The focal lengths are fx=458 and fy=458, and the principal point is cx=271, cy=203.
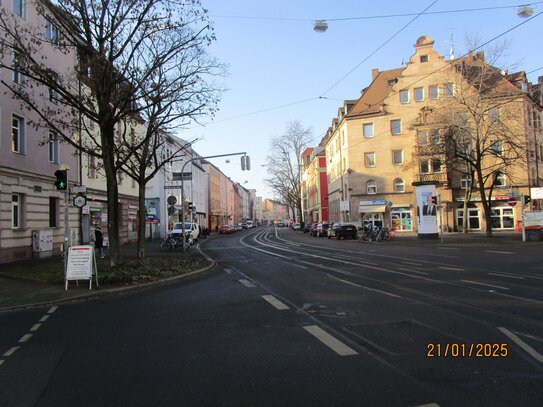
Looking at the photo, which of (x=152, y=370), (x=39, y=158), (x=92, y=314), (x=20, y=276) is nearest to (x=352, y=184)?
(x=39, y=158)

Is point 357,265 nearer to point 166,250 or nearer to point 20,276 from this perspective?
point 20,276

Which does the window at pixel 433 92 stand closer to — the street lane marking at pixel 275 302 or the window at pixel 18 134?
the window at pixel 18 134

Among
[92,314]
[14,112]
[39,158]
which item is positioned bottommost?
[92,314]

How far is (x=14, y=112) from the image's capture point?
21.4 meters

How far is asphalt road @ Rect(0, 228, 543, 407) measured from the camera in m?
4.36

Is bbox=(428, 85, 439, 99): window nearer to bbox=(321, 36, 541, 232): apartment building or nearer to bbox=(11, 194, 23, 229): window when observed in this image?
bbox=(321, 36, 541, 232): apartment building

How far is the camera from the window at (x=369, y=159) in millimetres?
50375

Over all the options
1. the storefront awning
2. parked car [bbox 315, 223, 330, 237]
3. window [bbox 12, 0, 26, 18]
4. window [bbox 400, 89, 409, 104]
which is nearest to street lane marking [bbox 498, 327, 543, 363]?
window [bbox 12, 0, 26, 18]

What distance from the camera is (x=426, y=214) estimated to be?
3500 cm

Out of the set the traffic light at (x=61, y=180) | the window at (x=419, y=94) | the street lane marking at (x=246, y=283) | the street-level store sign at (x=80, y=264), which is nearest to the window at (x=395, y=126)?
the window at (x=419, y=94)

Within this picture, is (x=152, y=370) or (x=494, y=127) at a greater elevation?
(x=494, y=127)

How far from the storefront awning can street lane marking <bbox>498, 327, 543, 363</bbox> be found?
1706 inches

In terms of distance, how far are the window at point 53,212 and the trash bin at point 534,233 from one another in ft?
91.8

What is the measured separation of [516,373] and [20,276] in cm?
1483
